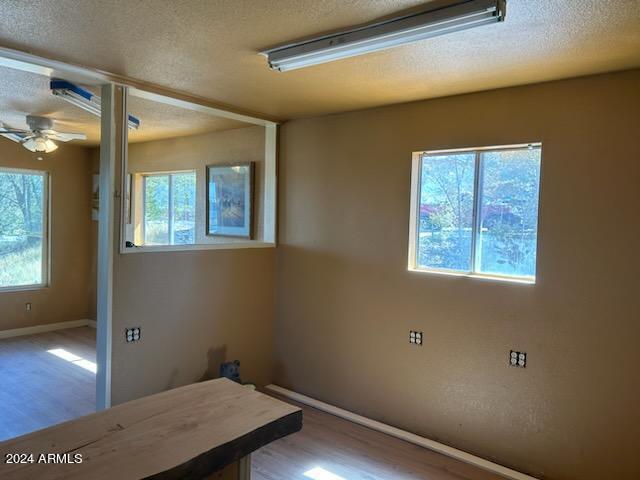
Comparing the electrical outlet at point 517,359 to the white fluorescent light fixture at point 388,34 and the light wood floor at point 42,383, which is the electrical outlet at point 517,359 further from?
the light wood floor at point 42,383

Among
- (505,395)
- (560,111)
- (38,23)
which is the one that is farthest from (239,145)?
(505,395)

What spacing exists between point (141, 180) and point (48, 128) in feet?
5.17

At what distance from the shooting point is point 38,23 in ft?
6.81

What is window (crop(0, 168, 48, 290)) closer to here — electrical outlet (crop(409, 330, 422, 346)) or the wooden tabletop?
electrical outlet (crop(409, 330, 422, 346))

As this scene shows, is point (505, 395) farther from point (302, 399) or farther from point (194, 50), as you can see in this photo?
point (194, 50)

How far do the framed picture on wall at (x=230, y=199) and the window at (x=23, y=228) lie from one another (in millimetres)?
2658

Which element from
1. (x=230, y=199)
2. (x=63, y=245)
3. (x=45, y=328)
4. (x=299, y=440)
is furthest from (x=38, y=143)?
(x=299, y=440)

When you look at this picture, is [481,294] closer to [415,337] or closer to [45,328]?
[415,337]

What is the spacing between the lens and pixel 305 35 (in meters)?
2.12

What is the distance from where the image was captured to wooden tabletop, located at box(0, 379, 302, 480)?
1.05 m

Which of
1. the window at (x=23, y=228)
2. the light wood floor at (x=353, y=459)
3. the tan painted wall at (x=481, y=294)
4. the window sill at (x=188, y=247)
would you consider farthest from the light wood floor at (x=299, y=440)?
the window at (x=23, y=228)

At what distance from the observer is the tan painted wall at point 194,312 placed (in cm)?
307

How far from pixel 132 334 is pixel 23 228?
378 centimetres

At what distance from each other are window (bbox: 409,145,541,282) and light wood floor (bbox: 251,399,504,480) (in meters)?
1.29
